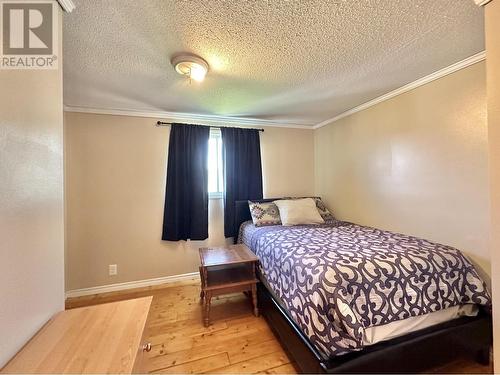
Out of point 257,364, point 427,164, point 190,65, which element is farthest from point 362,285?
point 190,65

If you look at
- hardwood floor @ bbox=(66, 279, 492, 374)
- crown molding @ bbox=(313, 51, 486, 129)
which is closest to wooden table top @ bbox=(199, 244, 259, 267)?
hardwood floor @ bbox=(66, 279, 492, 374)

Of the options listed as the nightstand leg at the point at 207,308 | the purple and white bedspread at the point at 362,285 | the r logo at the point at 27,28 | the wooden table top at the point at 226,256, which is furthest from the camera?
the wooden table top at the point at 226,256

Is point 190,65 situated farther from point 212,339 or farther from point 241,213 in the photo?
point 212,339

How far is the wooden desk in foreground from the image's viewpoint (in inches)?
27.0

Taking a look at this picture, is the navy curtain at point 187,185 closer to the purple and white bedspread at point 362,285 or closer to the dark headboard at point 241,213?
the dark headboard at point 241,213

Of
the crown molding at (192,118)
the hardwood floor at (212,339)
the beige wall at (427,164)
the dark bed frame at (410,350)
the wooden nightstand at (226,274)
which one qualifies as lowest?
the hardwood floor at (212,339)

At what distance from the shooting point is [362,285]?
1.27 meters

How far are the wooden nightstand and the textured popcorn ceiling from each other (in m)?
1.70

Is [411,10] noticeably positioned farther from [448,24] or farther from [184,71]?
[184,71]

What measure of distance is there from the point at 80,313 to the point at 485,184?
266 cm

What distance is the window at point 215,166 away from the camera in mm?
3098

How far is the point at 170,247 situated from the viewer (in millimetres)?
2857

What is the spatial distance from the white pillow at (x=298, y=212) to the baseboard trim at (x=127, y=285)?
1.46 meters

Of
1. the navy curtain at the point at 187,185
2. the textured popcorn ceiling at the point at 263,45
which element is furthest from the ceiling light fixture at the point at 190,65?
the navy curtain at the point at 187,185
